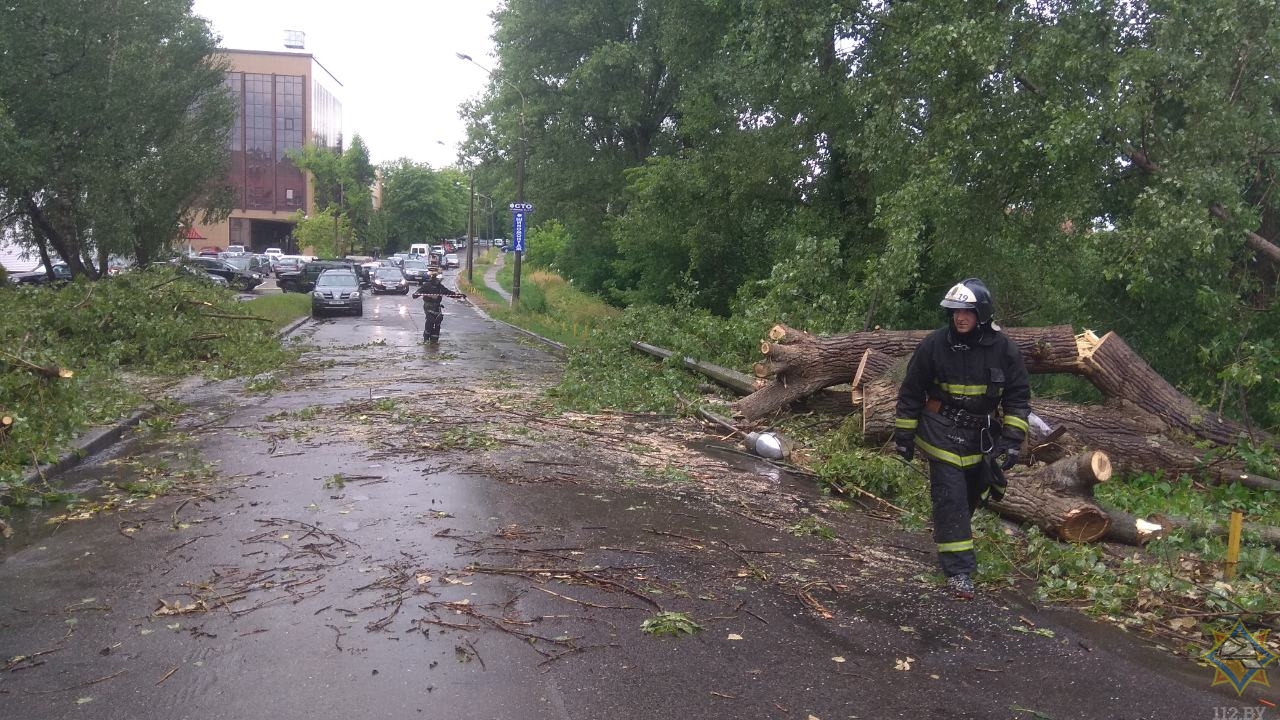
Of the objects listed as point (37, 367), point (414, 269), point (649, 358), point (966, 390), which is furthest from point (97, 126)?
point (414, 269)

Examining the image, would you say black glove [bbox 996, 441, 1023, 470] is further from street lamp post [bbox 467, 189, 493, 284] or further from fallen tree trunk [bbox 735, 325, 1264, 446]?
street lamp post [bbox 467, 189, 493, 284]

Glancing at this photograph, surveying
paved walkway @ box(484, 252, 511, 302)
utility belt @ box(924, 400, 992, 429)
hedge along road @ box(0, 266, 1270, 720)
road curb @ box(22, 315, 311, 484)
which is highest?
utility belt @ box(924, 400, 992, 429)

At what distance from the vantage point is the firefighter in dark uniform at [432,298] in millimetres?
20266

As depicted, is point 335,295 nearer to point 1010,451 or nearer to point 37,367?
point 37,367

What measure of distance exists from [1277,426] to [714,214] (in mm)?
14621

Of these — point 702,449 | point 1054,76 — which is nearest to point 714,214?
point 1054,76

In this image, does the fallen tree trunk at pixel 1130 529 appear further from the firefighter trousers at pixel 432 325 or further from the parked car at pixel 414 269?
the parked car at pixel 414 269

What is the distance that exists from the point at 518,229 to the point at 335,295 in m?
6.56

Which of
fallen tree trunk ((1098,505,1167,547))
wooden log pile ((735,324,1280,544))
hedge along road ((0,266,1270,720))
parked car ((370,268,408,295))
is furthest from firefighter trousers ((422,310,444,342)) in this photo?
parked car ((370,268,408,295))

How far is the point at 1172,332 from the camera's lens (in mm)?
10781

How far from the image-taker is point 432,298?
20.4m

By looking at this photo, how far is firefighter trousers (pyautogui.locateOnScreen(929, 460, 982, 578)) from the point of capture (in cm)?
539

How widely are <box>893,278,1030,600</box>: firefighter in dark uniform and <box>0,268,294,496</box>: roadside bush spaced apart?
7057 millimetres

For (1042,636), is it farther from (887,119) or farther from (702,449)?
(887,119)
